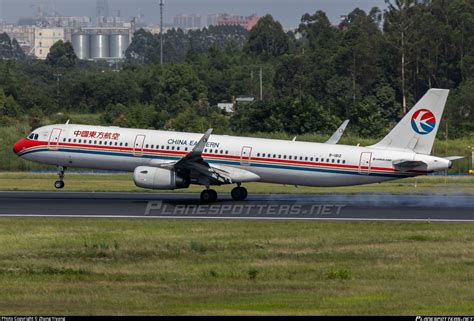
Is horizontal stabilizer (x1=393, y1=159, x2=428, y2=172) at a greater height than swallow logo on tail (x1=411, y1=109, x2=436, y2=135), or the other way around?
swallow logo on tail (x1=411, y1=109, x2=436, y2=135)

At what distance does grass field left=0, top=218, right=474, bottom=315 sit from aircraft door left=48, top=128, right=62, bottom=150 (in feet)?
39.5

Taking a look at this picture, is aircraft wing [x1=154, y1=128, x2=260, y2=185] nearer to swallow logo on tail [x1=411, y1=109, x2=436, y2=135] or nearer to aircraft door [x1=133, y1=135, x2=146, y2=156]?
aircraft door [x1=133, y1=135, x2=146, y2=156]

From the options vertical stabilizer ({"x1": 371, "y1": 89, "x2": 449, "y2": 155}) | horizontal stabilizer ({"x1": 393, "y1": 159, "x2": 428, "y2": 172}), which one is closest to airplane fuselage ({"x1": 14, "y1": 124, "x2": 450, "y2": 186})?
horizontal stabilizer ({"x1": 393, "y1": 159, "x2": 428, "y2": 172})

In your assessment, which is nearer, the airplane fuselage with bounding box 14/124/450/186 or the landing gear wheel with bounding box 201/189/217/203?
Answer: the airplane fuselage with bounding box 14/124/450/186

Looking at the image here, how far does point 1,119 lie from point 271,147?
190 ft

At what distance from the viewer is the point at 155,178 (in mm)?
50125

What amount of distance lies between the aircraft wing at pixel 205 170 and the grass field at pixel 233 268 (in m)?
6.98

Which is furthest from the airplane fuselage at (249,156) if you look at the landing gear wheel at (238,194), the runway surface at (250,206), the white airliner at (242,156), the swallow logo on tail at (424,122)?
the landing gear wheel at (238,194)

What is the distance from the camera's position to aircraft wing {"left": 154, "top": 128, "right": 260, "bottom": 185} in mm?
50281

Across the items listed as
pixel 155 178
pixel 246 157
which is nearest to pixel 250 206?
pixel 246 157

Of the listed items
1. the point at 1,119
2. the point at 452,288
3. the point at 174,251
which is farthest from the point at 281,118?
the point at 452,288

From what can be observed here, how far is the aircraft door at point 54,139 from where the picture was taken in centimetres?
5547

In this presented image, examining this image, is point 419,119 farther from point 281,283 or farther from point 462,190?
point 281,283

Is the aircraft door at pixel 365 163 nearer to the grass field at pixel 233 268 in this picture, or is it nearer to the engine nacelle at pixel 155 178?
the grass field at pixel 233 268
